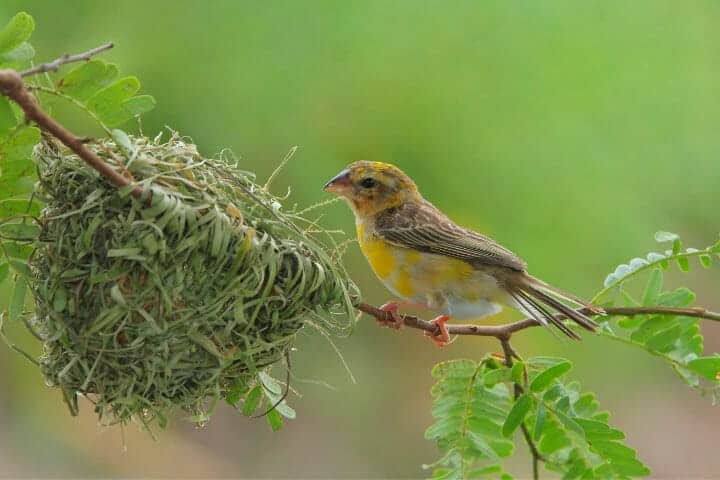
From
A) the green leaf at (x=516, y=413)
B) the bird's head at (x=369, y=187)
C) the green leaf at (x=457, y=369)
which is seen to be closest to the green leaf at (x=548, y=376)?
the green leaf at (x=516, y=413)

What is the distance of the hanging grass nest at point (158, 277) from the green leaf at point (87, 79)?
0.15 m

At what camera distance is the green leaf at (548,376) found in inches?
116

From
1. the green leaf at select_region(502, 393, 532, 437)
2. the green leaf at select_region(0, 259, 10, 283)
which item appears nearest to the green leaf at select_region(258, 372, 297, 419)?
the green leaf at select_region(502, 393, 532, 437)

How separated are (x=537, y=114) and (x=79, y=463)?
14.3ft

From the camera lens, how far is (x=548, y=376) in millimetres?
2986

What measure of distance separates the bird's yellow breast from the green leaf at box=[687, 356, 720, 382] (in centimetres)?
98

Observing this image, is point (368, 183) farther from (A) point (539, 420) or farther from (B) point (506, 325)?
(A) point (539, 420)

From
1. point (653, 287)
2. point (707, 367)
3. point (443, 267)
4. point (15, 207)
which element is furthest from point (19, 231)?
point (707, 367)

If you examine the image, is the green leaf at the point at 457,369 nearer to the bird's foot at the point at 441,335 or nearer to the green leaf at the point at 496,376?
the bird's foot at the point at 441,335

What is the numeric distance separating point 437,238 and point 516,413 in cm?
101

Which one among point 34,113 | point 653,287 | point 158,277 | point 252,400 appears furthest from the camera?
point 653,287

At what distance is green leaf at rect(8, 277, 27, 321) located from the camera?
255 centimetres

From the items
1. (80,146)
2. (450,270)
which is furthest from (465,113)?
(80,146)

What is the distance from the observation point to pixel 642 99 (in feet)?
20.9
